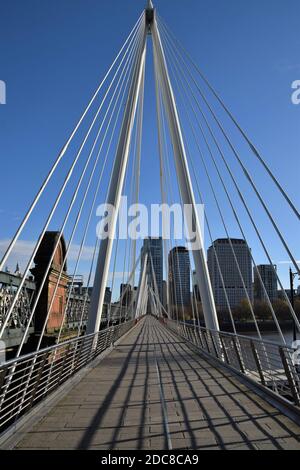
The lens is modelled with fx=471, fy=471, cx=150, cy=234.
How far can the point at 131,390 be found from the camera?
8312mm

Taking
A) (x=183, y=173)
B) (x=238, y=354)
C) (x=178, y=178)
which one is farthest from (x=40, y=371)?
(x=178, y=178)

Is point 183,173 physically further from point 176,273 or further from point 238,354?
point 176,273

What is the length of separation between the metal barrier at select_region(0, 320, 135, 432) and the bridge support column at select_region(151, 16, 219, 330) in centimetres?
352

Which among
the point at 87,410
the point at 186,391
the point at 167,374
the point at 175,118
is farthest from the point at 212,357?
the point at 175,118

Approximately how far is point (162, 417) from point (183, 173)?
1031 cm

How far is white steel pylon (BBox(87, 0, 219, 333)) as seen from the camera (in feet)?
46.6

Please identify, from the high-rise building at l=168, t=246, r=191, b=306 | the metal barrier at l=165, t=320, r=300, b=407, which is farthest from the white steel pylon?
the high-rise building at l=168, t=246, r=191, b=306

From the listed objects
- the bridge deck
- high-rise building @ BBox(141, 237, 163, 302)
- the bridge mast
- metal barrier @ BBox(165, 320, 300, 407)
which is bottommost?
the bridge deck

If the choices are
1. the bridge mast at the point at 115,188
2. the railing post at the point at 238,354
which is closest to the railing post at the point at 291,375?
the railing post at the point at 238,354

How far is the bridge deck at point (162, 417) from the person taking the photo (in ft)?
15.8

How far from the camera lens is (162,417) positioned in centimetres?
604

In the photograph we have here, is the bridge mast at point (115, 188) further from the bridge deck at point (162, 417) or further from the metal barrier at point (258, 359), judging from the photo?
the bridge deck at point (162, 417)

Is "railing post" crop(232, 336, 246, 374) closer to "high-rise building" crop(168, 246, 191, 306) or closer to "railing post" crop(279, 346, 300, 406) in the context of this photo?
"railing post" crop(279, 346, 300, 406)

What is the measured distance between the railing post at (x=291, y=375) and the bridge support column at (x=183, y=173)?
7244mm
